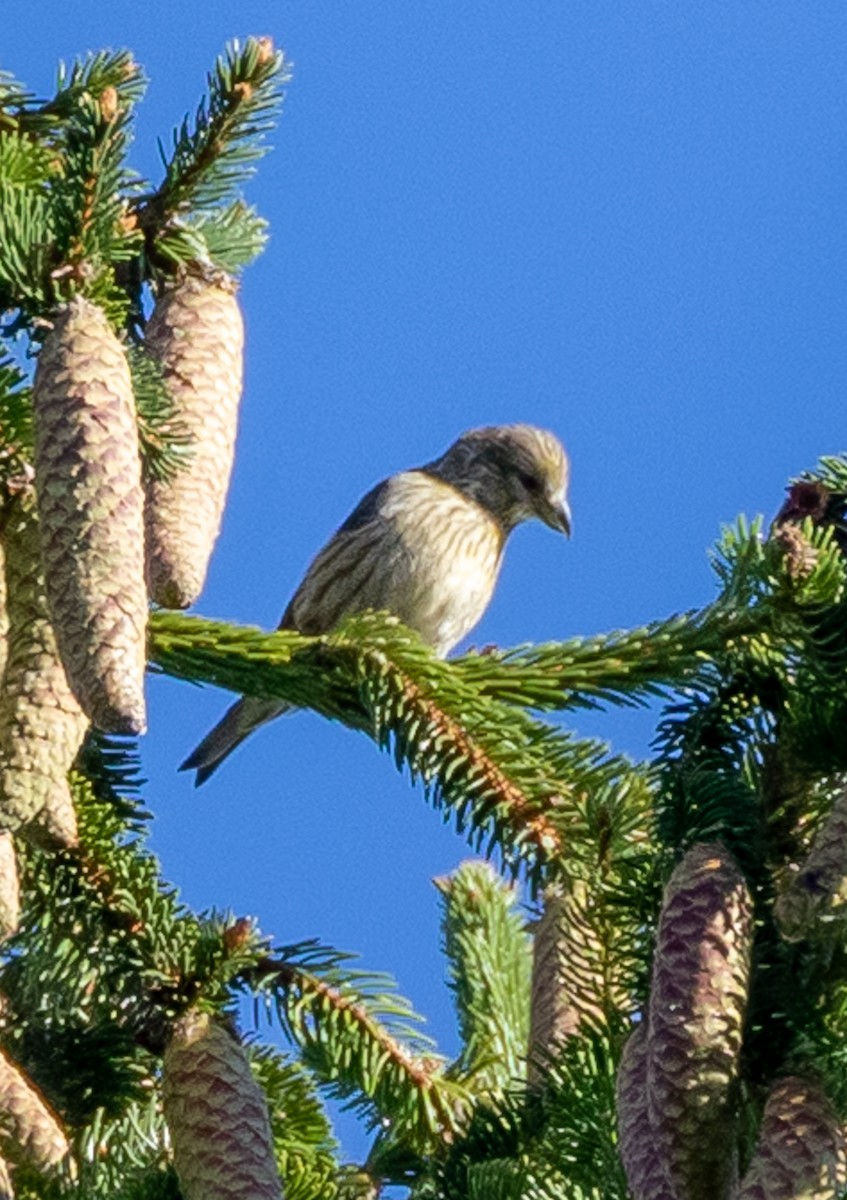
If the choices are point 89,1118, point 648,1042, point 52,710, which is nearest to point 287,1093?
point 89,1118

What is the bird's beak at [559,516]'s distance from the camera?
635cm

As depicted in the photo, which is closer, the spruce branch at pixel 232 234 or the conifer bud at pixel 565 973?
the conifer bud at pixel 565 973

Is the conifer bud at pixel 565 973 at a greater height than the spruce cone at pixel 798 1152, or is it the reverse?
the conifer bud at pixel 565 973

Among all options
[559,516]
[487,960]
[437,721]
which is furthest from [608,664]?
[559,516]

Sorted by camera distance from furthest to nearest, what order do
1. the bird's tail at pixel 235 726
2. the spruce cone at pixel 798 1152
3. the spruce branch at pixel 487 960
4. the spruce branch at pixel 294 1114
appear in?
the bird's tail at pixel 235 726, the spruce branch at pixel 487 960, the spruce branch at pixel 294 1114, the spruce cone at pixel 798 1152

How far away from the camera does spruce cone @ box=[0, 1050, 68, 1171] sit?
249 centimetres

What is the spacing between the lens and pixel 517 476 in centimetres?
645

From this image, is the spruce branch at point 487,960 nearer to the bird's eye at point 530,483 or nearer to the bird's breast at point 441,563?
the bird's breast at point 441,563

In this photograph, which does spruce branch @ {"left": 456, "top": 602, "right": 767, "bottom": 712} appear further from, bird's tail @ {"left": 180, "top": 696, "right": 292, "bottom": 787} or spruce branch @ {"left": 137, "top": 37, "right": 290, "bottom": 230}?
bird's tail @ {"left": 180, "top": 696, "right": 292, "bottom": 787}

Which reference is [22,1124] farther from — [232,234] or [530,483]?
[530,483]

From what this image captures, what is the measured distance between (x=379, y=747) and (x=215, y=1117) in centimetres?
57

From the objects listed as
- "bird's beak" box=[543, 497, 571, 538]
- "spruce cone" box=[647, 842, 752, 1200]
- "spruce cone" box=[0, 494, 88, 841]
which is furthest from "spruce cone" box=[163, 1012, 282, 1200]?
"bird's beak" box=[543, 497, 571, 538]

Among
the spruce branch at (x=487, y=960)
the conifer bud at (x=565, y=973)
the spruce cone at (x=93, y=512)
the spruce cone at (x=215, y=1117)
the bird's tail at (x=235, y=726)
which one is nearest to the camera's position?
the spruce cone at (x=93, y=512)

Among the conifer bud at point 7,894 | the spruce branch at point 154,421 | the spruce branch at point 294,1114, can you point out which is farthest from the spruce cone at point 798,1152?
the spruce branch at point 154,421
